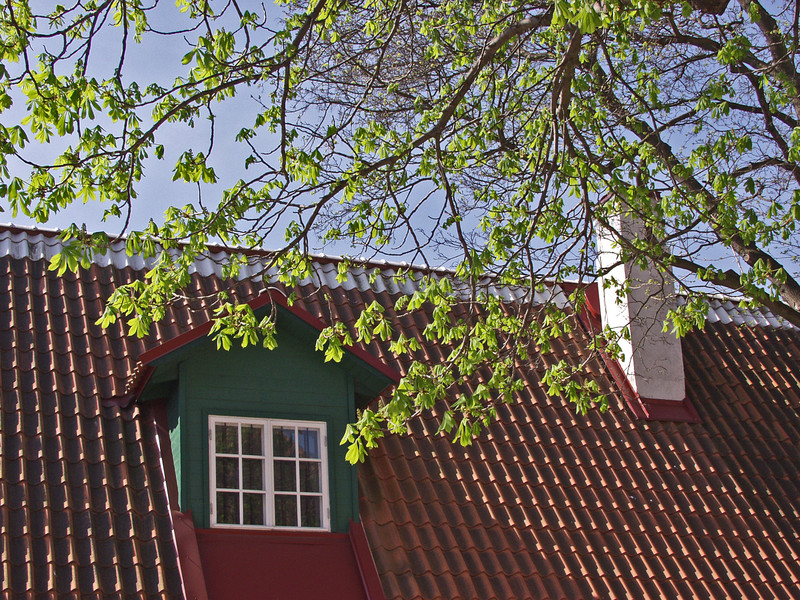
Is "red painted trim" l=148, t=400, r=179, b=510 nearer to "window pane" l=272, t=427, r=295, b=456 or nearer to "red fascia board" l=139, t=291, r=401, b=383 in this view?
"red fascia board" l=139, t=291, r=401, b=383

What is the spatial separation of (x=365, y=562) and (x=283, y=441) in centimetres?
124

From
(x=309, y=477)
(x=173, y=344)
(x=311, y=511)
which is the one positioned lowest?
(x=311, y=511)

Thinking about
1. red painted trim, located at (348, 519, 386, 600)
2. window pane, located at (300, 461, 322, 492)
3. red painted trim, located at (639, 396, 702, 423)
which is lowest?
red painted trim, located at (348, 519, 386, 600)

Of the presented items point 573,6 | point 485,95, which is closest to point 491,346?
point 485,95

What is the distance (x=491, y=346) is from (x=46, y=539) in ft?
12.1

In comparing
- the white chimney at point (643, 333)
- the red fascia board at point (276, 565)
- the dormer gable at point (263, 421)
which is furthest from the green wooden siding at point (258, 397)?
the white chimney at point (643, 333)

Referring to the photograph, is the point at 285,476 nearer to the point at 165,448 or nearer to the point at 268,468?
the point at 268,468

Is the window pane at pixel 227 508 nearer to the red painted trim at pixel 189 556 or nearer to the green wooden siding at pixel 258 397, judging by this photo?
the green wooden siding at pixel 258 397

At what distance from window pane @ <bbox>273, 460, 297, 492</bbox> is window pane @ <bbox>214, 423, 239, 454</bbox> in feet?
1.21

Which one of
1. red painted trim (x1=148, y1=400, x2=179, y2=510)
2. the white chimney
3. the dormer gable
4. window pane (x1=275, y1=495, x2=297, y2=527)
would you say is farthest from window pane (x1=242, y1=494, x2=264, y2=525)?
the white chimney

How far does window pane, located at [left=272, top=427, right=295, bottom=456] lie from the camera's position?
9.22 metres

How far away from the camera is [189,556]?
27.2 feet

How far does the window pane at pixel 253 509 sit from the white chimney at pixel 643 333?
4519 mm

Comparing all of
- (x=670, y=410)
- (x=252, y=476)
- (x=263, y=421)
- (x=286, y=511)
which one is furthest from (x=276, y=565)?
(x=670, y=410)
